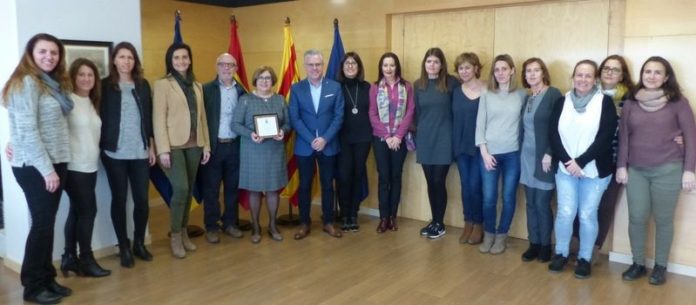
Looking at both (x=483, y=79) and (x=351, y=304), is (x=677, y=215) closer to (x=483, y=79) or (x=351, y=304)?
(x=483, y=79)

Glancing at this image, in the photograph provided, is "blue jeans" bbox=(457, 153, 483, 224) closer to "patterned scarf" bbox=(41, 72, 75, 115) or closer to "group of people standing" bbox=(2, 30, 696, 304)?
"group of people standing" bbox=(2, 30, 696, 304)

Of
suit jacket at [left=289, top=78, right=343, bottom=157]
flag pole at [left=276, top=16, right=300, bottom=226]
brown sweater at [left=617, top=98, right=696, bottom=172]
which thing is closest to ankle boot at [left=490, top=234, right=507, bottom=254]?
brown sweater at [left=617, top=98, right=696, bottom=172]

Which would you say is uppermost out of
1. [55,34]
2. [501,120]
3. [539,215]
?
[55,34]

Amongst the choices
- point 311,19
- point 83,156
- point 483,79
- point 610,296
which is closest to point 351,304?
point 610,296

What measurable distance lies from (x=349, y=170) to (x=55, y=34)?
254 centimetres

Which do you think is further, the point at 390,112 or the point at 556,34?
the point at 390,112

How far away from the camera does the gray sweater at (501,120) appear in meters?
4.26

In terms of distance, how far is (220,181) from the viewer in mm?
4852

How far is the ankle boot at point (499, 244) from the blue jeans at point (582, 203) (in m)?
0.60

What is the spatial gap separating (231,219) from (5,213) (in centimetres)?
175

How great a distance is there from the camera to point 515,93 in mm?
4289

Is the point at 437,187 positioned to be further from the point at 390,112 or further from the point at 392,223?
the point at 390,112

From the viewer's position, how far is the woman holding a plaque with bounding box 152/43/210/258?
4184 millimetres

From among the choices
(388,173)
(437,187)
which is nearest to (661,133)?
(437,187)
